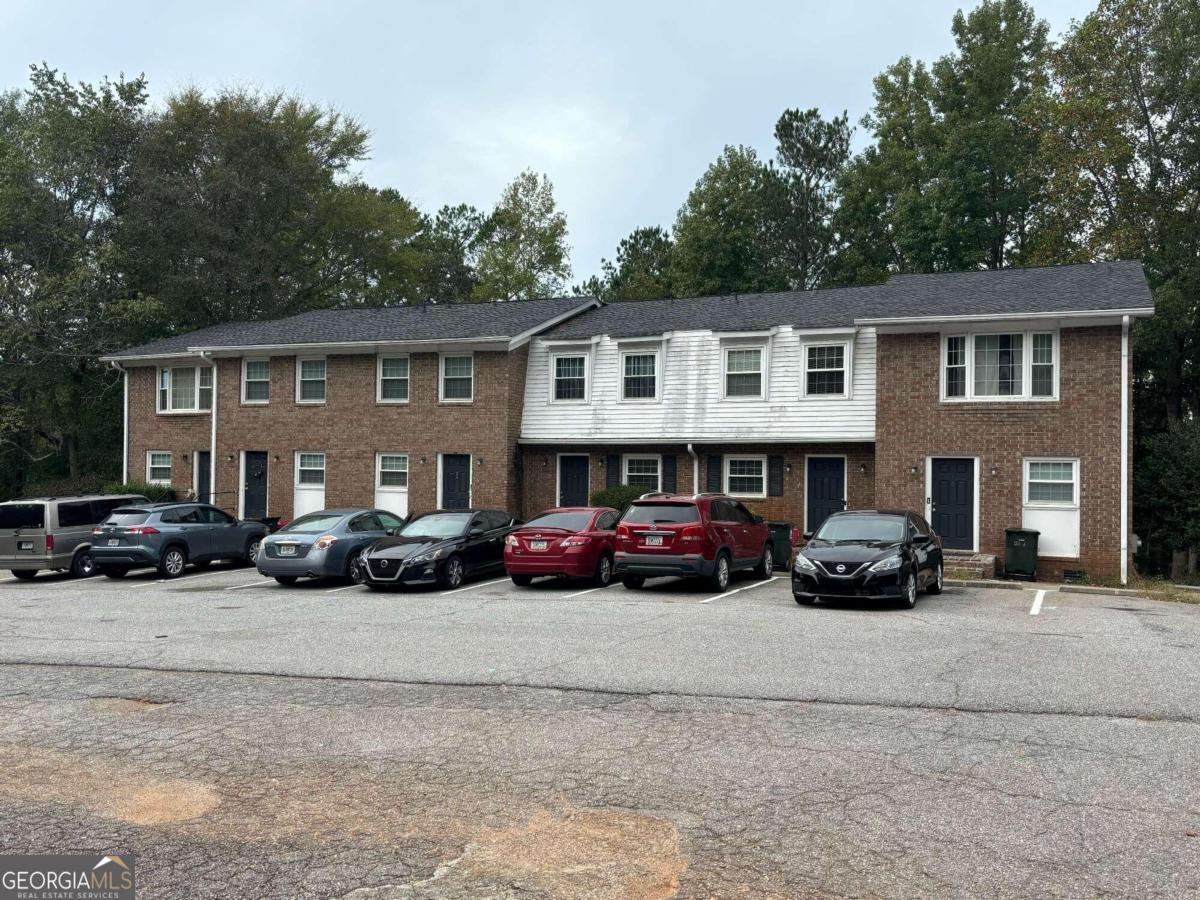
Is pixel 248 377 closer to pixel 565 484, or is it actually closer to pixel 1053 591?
pixel 565 484

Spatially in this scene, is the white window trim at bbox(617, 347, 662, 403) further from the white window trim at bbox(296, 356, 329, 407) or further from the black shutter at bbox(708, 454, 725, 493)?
the white window trim at bbox(296, 356, 329, 407)

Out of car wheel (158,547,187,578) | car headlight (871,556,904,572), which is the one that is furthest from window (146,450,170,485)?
car headlight (871,556,904,572)

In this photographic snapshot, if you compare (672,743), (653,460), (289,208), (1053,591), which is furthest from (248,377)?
(672,743)

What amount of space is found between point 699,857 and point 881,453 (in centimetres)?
1928

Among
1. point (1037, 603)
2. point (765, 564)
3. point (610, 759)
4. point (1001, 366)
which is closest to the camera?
point (610, 759)

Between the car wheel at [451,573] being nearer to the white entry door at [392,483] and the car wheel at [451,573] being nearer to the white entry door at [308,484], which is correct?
the white entry door at [392,483]

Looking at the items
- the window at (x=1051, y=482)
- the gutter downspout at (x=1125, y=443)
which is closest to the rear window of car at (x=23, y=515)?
the window at (x=1051, y=482)

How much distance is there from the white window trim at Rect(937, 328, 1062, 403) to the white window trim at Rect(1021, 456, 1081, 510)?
1.24 metres

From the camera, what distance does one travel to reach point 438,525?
1970cm

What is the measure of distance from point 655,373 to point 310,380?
10294mm

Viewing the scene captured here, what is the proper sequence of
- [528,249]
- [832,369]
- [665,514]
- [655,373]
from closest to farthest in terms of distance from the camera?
1. [665,514]
2. [832,369]
3. [655,373]
4. [528,249]

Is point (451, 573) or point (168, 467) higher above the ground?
point (168, 467)

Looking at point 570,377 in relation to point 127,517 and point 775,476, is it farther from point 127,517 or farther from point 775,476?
point 127,517

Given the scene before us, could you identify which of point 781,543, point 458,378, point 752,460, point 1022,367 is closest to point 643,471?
point 752,460
